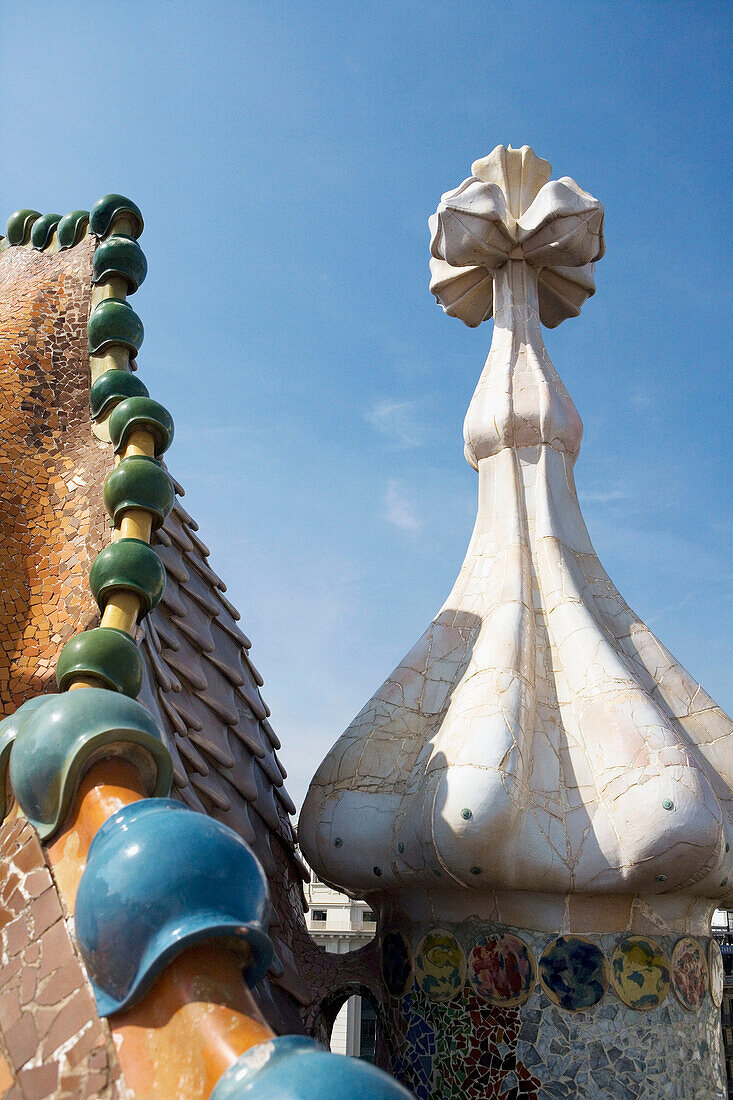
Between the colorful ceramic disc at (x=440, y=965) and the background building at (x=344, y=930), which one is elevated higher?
the colorful ceramic disc at (x=440, y=965)

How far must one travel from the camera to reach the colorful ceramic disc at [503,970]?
4164mm

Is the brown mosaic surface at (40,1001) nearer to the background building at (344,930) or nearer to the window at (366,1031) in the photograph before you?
the background building at (344,930)

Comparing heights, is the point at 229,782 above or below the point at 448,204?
below

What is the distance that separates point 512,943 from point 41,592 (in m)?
2.38

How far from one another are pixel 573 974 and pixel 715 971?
923mm

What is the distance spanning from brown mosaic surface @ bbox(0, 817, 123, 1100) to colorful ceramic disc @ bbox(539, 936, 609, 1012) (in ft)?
8.86

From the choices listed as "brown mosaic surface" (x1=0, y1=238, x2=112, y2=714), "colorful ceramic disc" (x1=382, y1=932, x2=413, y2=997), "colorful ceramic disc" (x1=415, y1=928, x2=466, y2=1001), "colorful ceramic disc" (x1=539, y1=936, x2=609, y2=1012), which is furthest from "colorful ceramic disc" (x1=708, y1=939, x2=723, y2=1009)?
"brown mosaic surface" (x1=0, y1=238, x2=112, y2=714)

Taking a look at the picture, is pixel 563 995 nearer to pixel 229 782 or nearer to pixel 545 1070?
pixel 545 1070

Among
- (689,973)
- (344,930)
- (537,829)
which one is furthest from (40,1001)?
(344,930)

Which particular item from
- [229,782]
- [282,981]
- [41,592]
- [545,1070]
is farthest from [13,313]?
[545,1070]

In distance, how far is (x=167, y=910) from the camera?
5.42 feet

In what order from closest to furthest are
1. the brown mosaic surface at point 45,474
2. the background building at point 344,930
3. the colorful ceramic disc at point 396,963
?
the brown mosaic surface at point 45,474
the colorful ceramic disc at point 396,963
the background building at point 344,930

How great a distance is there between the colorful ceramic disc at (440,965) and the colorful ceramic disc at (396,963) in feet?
0.24

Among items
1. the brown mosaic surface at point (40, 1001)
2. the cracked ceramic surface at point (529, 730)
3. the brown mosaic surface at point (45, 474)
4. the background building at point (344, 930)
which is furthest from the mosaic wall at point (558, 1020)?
the background building at point (344, 930)
